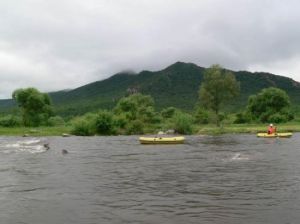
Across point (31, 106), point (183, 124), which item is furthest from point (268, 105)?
point (31, 106)

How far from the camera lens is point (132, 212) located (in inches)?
832

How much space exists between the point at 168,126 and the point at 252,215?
3521 inches

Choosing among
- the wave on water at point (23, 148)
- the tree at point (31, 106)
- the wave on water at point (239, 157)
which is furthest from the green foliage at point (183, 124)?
the wave on water at point (239, 157)

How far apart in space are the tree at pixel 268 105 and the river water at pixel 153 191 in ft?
333

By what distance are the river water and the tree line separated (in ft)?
206

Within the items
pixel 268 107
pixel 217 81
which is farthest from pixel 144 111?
pixel 268 107

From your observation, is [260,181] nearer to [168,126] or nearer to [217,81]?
[168,126]

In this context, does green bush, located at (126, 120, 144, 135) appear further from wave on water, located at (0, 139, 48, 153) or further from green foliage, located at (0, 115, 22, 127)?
green foliage, located at (0, 115, 22, 127)

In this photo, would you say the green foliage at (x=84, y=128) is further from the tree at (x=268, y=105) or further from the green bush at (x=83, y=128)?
the tree at (x=268, y=105)

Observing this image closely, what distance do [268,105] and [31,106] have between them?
2796 inches

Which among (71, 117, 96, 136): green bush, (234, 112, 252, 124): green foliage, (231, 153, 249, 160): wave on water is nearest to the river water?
(231, 153, 249, 160): wave on water

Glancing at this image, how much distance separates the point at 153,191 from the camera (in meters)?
26.3

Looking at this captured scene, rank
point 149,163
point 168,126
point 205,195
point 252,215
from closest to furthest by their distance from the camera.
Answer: point 252,215 → point 205,195 → point 149,163 → point 168,126

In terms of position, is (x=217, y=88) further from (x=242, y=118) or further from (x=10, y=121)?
(x=10, y=121)
